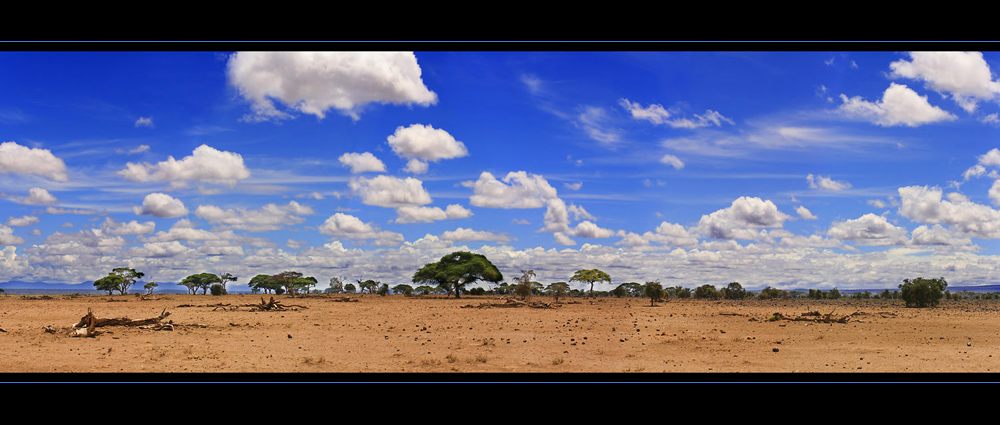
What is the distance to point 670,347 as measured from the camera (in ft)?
43.4

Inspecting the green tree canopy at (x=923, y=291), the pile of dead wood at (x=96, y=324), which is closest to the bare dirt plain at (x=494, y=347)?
the pile of dead wood at (x=96, y=324)

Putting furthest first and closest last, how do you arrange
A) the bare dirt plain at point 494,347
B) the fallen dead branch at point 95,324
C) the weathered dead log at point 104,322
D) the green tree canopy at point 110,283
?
1. the green tree canopy at point 110,283
2. the weathered dead log at point 104,322
3. the fallen dead branch at point 95,324
4. the bare dirt plain at point 494,347

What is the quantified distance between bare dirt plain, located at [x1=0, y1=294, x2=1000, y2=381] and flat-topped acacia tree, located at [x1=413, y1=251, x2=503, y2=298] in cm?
2016

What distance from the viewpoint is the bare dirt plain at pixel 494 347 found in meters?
10.4

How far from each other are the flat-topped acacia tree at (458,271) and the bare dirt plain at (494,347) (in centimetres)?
2016

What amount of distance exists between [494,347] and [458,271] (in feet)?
88.7

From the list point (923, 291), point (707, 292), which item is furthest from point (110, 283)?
point (923, 291)

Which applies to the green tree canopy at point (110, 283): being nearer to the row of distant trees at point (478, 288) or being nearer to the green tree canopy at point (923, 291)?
the row of distant trees at point (478, 288)

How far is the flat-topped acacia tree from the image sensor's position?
132 ft

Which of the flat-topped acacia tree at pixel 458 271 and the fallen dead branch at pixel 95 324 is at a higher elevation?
the flat-topped acacia tree at pixel 458 271

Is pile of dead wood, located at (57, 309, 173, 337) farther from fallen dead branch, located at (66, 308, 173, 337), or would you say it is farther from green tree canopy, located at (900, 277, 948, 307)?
green tree canopy, located at (900, 277, 948, 307)
